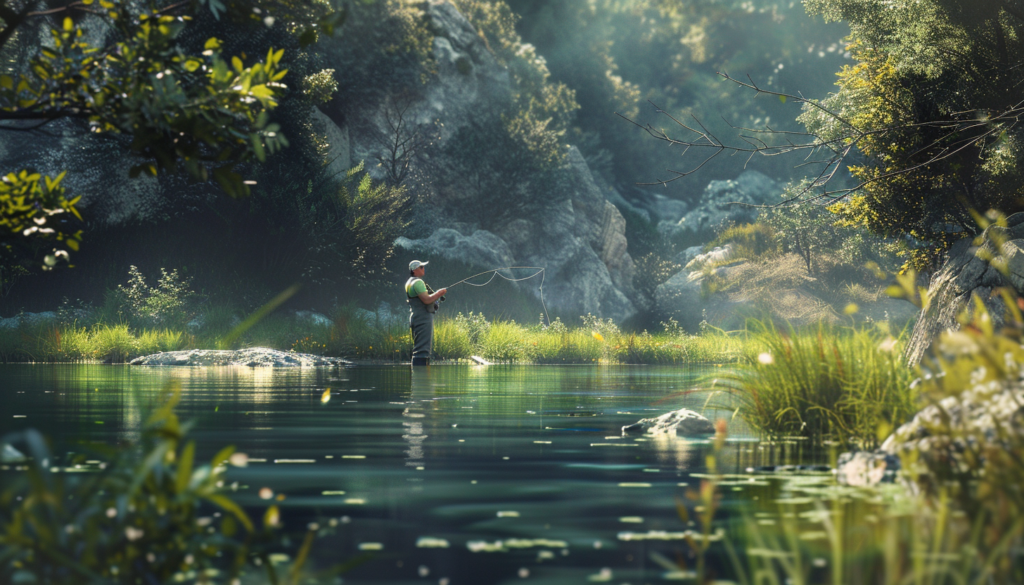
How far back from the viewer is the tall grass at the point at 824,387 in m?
7.82

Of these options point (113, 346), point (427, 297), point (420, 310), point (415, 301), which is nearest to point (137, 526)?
point (427, 297)

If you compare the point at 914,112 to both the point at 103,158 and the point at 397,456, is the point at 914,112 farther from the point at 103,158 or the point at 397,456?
the point at 103,158

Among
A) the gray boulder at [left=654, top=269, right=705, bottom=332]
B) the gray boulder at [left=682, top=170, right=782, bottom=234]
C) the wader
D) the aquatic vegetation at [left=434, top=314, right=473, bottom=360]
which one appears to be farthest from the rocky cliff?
the wader

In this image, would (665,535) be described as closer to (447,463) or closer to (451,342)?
(447,463)

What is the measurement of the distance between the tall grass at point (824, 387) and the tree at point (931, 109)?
19.2ft

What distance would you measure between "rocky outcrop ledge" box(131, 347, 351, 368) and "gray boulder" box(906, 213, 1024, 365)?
13.5m

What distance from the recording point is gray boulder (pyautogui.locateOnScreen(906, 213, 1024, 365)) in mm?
13078

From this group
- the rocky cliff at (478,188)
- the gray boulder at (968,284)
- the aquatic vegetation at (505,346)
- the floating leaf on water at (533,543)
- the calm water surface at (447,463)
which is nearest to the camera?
the calm water surface at (447,463)

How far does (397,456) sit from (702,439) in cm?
289

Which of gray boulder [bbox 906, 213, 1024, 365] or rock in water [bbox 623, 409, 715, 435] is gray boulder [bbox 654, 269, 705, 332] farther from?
rock in water [bbox 623, 409, 715, 435]

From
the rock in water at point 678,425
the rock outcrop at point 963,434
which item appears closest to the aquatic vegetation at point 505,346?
the rock in water at point 678,425

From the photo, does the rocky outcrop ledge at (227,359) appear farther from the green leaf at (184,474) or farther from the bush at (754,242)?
the bush at (754,242)

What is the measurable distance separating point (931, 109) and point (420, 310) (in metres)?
9.60

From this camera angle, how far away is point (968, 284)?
13.7 metres
